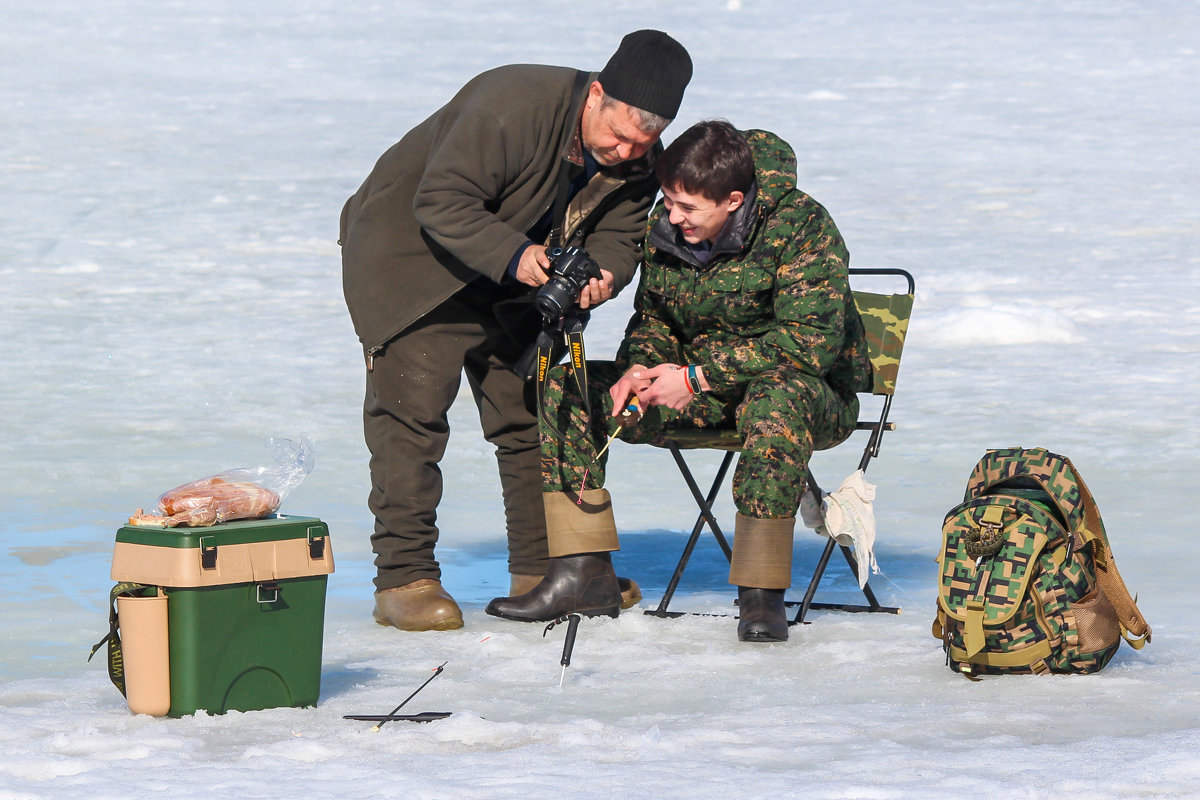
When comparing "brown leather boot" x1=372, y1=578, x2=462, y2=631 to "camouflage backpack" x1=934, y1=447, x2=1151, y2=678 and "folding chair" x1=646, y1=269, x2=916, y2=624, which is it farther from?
"camouflage backpack" x1=934, y1=447, x2=1151, y2=678

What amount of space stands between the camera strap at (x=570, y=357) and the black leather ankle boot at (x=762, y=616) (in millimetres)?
663

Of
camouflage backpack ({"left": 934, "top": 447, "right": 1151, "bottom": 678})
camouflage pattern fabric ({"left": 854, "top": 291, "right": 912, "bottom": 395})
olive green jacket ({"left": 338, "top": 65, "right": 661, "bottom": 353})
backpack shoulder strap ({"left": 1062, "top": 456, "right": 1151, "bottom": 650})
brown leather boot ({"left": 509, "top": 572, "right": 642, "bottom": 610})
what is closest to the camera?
camouflage backpack ({"left": 934, "top": 447, "right": 1151, "bottom": 678})

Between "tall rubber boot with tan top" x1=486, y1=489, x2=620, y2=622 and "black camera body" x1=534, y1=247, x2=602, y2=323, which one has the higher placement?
"black camera body" x1=534, y1=247, x2=602, y2=323

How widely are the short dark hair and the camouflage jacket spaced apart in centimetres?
10

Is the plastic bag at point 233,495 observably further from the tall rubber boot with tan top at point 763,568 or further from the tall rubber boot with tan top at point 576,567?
the tall rubber boot with tan top at point 763,568

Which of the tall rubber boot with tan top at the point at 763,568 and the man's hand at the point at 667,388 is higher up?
the man's hand at the point at 667,388

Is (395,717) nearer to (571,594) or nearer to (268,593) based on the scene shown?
(268,593)

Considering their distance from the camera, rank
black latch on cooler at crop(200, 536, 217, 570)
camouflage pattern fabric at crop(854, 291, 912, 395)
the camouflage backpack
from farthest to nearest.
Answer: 1. camouflage pattern fabric at crop(854, 291, 912, 395)
2. the camouflage backpack
3. black latch on cooler at crop(200, 536, 217, 570)

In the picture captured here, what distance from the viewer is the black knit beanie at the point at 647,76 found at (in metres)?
4.00

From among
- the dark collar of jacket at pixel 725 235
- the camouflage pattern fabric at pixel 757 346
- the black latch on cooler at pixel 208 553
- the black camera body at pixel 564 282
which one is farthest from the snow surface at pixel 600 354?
the dark collar of jacket at pixel 725 235

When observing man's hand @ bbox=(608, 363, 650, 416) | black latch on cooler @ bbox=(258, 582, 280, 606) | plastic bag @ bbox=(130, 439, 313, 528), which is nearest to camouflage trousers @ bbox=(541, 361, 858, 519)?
man's hand @ bbox=(608, 363, 650, 416)

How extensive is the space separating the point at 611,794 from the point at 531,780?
0.16 m

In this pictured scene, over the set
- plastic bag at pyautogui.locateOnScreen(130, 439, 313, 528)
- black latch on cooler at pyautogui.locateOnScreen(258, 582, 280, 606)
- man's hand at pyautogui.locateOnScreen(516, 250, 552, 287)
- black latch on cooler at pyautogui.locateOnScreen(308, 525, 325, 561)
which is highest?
man's hand at pyautogui.locateOnScreen(516, 250, 552, 287)

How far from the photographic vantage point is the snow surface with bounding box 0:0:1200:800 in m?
3.02
